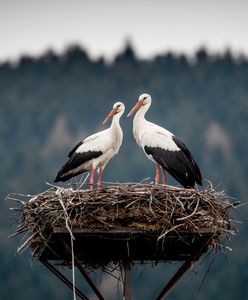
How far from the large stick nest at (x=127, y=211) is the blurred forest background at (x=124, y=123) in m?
24.4

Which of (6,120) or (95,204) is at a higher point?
(95,204)

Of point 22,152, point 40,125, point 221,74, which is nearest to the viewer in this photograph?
point 22,152

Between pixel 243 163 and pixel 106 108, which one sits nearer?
pixel 243 163

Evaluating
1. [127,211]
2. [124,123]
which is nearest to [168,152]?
[127,211]

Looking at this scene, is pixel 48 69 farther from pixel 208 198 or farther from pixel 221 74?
pixel 208 198

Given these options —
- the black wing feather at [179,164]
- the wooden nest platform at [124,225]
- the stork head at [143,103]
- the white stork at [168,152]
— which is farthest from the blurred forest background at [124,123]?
the wooden nest platform at [124,225]

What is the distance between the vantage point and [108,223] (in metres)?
13.9

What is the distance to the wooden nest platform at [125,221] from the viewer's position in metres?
13.9

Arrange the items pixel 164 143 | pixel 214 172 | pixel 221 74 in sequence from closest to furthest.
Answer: pixel 164 143
pixel 214 172
pixel 221 74

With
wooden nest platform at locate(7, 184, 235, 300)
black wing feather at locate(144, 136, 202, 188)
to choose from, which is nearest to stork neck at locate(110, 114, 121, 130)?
black wing feather at locate(144, 136, 202, 188)

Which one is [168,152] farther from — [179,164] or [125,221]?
[125,221]

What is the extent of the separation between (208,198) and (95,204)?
1256mm

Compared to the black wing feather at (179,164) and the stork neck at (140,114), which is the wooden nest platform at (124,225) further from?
the stork neck at (140,114)

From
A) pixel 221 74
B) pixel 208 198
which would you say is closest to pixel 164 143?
pixel 208 198
